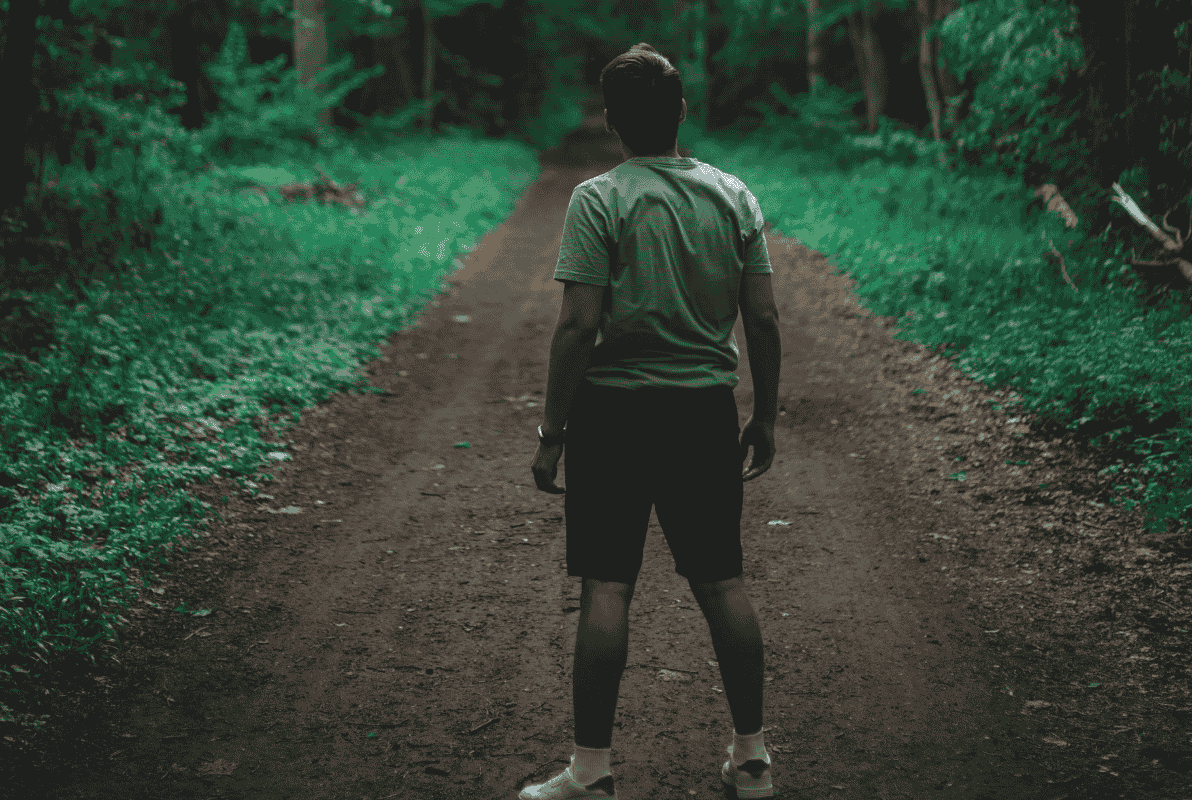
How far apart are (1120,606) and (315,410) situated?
5.29 meters

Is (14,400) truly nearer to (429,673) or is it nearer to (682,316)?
(429,673)

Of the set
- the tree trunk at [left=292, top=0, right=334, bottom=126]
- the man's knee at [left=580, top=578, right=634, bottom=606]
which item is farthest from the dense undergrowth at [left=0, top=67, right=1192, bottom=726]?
the tree trunk at [left=292, top=0, right=334, bottom=126]

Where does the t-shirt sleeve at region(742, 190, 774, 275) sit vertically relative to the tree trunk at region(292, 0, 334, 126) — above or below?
below

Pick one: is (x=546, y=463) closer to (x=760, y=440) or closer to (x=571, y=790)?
(x=760, y=440)

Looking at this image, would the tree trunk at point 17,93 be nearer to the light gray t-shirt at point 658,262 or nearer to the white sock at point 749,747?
the light gray t-shirt at point 658,262

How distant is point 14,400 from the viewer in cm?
574

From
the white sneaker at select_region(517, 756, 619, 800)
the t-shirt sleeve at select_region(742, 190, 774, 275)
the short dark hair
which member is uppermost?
the short dark hair

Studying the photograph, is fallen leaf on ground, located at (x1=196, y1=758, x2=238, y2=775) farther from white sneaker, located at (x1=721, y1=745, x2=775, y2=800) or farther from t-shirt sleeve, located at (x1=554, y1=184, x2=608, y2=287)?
t-shirt sleeve, located at (x1=554, y1=184, x2=608, y2=287)

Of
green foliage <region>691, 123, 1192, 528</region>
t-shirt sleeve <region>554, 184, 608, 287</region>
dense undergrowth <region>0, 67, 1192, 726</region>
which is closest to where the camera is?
t-shirt sleeve <region>554, 184, 608, 287</region>

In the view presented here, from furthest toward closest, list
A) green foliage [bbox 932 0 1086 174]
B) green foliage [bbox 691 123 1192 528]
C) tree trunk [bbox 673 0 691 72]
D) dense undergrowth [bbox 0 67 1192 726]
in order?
1. tree trunk [bbox 673 0 691 72]
2. green foliage [bbox 932 0 1086 174]
3. green foliage [bbox 691 123 1192 528]
4. dense undergrowth [bbox 0 67 1192 726]

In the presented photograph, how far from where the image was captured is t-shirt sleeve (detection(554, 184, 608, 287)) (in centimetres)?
248

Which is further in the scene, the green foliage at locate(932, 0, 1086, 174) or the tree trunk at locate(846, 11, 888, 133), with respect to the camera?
the tree trunk at locate(846, 11, 888, 133)

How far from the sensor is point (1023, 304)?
316 inches

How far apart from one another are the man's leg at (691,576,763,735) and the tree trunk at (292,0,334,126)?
58.7 feet
